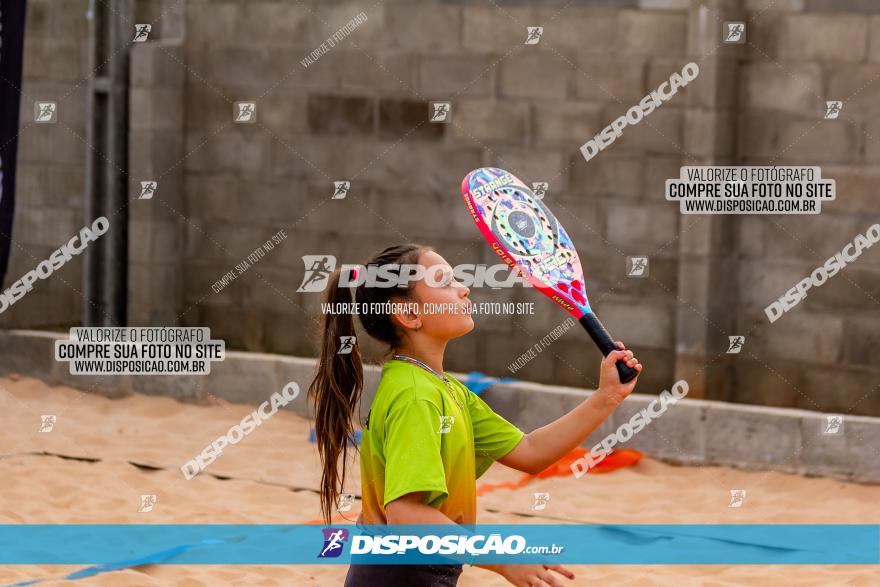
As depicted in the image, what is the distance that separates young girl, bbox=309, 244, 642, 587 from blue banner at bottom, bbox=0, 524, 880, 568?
2.25 m

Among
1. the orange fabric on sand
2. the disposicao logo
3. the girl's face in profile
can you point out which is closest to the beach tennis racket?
the girl's face in profile

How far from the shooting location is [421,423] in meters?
3.62

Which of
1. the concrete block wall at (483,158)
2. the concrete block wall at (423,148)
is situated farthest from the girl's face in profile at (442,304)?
the concrete block wall at (423,148)

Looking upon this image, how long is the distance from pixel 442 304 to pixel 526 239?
1.30ft

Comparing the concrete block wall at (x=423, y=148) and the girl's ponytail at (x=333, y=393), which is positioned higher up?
the concrete block wall at (x=423, y=148)

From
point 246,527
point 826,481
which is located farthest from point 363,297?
point 826,481

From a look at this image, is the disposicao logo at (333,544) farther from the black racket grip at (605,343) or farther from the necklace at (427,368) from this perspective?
the black racket grip at (605,343)

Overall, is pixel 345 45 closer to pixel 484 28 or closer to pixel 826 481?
pixel 484 28

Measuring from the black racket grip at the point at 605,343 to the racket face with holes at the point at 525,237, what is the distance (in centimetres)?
7

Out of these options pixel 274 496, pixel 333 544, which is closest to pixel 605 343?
pixel 333 544

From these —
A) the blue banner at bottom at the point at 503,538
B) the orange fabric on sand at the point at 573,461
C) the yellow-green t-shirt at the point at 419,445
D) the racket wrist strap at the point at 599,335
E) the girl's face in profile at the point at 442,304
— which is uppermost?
the girl's face in profile at the point at 442,304

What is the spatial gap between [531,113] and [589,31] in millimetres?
654

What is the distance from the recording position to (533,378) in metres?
9.37

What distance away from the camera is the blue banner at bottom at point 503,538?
6.45m
